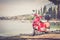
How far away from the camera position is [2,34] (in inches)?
75.9

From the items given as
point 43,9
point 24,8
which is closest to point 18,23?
point 24,8

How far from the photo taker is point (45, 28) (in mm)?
1910

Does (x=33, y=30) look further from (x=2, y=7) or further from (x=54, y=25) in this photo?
(x=2, y=7)

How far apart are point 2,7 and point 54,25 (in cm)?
52

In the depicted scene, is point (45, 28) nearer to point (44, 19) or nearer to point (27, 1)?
point (44, 19)

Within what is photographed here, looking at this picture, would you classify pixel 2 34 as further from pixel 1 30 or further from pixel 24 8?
pixel 24 8

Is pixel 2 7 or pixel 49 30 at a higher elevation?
pixel 2 7

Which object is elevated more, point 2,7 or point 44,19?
point 2,7

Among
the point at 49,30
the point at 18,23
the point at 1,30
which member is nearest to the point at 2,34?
the point at 1,30

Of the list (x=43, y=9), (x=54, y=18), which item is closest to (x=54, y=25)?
(x=54, y=18)

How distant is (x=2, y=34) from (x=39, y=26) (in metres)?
0.36

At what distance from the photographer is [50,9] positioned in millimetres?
1898

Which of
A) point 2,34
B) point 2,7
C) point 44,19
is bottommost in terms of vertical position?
point 2,34

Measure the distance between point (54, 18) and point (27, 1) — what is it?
11.7 inches
